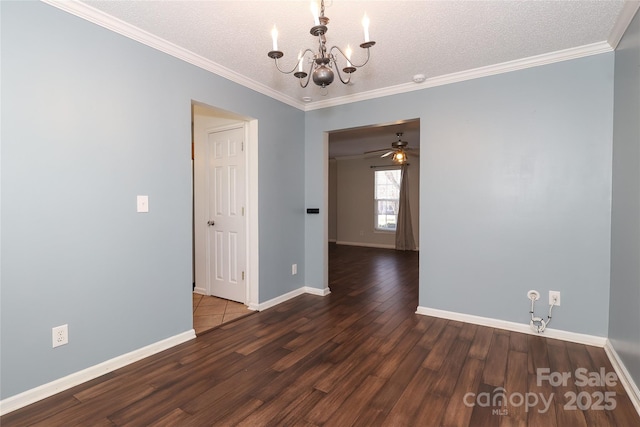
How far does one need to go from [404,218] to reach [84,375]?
7.06 meters

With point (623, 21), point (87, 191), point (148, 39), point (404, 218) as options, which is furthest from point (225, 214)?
point (404, 218)

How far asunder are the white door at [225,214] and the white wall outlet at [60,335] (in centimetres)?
182

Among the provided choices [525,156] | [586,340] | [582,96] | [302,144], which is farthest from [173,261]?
[582,96]

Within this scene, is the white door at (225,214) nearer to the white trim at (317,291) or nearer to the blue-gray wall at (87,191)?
the blue-gray wall at (87,191)

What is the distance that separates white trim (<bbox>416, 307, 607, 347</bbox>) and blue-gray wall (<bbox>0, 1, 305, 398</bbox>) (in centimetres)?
251

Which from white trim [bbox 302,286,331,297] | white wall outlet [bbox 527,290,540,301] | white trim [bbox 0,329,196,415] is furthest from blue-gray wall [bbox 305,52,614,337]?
white trim [bbox 0,329,196,415]

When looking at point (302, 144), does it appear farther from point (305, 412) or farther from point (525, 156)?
point (305, 412)

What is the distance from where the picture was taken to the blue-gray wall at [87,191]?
1843mm

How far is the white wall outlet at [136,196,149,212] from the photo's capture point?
2431mm

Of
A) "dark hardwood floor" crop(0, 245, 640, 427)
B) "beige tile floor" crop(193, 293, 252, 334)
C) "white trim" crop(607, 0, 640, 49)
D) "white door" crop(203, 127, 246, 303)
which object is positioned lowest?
"dark hardwood floor" crop(0, 245, 640, 427)

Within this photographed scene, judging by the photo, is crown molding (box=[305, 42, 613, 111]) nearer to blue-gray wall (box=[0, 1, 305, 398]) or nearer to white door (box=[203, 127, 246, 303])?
white door (box=[203, 127, 246, 303])

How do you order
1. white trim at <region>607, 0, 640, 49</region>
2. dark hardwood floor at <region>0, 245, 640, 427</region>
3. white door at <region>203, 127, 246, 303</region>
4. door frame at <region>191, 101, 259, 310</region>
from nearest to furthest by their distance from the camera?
dark hardwood floor at <region>0, 245, 640, 427</region>, white trim at <region>607, 0, 640, 49</region>, door frame at <region>191, 101, 259, 310</region>, white door at <region>203, 127, 246, 303</region>

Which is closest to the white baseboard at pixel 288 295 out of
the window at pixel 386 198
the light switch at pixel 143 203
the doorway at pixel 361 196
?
the light switch at pixel 143 203

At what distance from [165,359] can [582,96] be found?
4.06 meters
